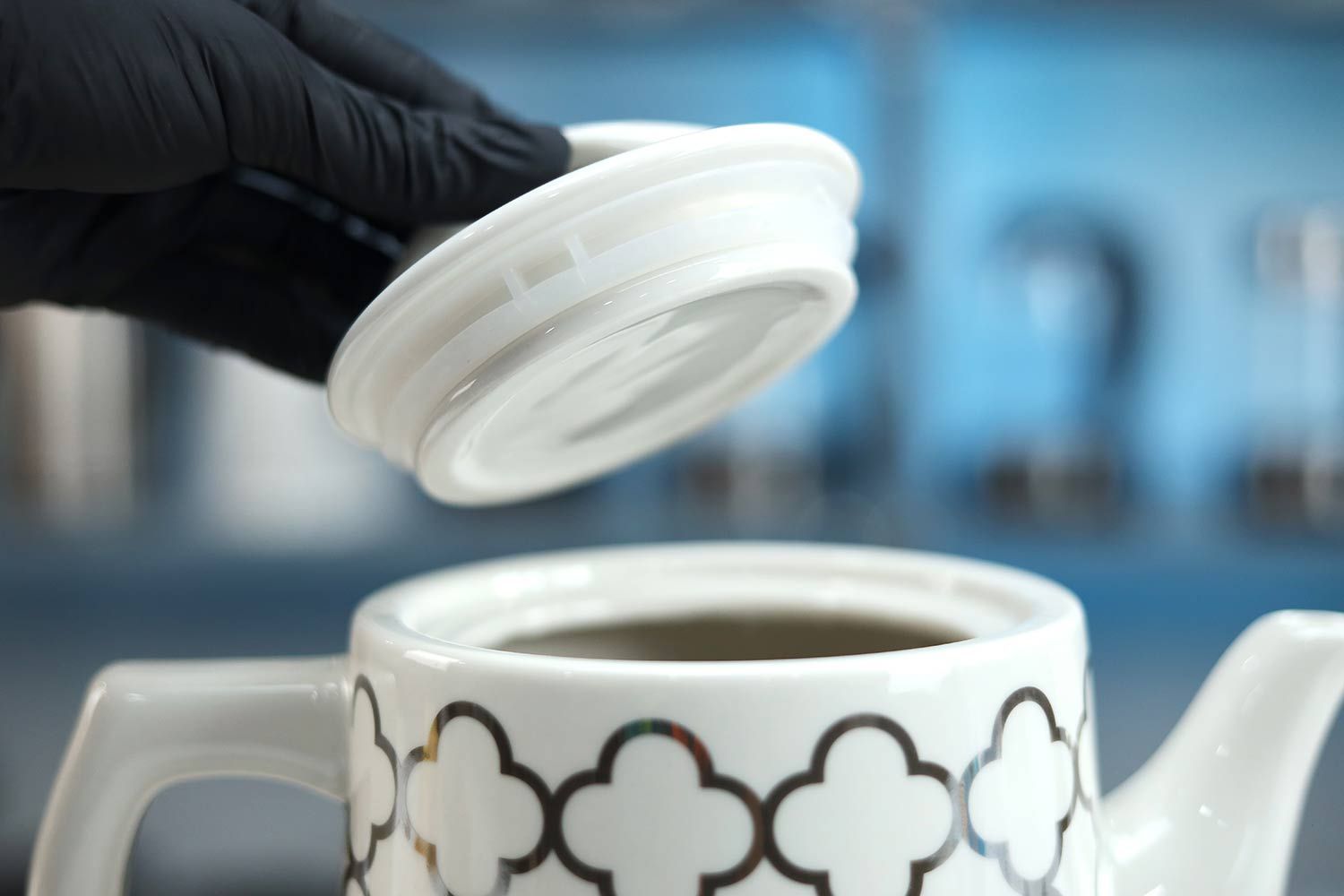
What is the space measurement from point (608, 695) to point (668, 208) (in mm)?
94

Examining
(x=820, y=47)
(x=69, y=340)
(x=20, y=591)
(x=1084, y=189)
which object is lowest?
(x=20, y=591)

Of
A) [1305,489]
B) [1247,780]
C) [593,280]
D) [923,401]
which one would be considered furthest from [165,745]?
[1305,489]

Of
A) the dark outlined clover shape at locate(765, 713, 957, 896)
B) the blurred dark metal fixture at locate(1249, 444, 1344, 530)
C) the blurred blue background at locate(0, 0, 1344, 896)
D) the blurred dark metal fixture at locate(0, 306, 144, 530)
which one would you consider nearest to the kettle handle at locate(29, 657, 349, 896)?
the dark outlined clover shape at locate(765, 713, 957, 896)

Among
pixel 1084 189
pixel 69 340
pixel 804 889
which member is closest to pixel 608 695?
pixel 804 889

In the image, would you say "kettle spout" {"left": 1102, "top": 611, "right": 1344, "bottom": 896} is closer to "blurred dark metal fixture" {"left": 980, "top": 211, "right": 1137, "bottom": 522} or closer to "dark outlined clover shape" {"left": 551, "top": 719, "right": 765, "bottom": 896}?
"dark outlined clover shape" {"left": 551, "top": 719, "right": 765, "bottom": 896}

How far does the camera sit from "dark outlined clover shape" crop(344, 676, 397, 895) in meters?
0.24

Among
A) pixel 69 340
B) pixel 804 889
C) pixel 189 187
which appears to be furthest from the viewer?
pixel 69 340

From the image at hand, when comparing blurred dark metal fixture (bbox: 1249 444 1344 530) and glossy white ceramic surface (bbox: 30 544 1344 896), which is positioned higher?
glossy white ceramic surface (bbox: 30 544 1344 896)

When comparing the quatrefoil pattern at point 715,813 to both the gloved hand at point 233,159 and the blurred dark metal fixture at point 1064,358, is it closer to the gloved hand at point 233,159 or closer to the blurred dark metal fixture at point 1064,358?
the gloved hand at point 233,159

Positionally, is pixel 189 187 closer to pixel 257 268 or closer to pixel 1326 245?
pixel 257 268

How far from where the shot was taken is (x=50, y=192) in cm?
31

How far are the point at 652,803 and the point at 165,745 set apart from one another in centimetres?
13

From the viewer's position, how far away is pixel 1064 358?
1.02 m

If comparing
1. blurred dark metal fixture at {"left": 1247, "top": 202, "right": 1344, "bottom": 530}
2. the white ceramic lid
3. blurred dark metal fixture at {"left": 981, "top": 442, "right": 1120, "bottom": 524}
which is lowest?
blurred dark metal fixture at {"left": 981, "top": 442, "right": 1120, "bottom": 524}
